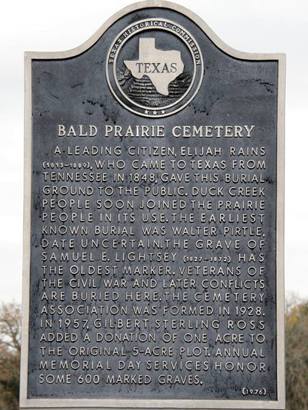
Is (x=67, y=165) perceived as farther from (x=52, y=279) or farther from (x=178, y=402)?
(x=178, y=402)

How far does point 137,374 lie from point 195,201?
2.17 metres

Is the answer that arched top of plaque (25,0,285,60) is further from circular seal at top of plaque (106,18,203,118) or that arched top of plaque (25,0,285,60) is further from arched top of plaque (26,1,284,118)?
circular seal at top of plaque (106,18,203,118)

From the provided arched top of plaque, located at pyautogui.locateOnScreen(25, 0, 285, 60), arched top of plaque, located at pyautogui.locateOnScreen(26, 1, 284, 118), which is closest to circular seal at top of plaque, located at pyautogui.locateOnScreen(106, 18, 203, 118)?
arched top of plaque, located at pyautogui.locateOnScreen(26, 1, 284, 118)

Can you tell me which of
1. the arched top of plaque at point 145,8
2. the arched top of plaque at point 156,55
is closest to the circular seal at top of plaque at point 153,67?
the arched top of plaque at point 156,55

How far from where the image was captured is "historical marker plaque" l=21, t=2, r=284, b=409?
17.9 meters

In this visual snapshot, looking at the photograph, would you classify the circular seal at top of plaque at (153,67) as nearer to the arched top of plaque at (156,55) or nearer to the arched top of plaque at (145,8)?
the arched top of plaque at (156,55)

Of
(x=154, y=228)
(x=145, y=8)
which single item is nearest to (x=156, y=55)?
(x=145, y=8)

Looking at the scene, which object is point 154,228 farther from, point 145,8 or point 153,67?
point 145,8

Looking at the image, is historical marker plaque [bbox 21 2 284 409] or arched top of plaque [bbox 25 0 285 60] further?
arched top of plaque [bbox 25 0 285 60]

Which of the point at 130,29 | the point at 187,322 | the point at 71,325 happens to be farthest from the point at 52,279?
the point at 130,29

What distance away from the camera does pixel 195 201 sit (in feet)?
59.2

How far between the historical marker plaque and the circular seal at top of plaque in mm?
12

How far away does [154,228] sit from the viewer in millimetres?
18000

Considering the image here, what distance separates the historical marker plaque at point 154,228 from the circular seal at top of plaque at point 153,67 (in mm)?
12
